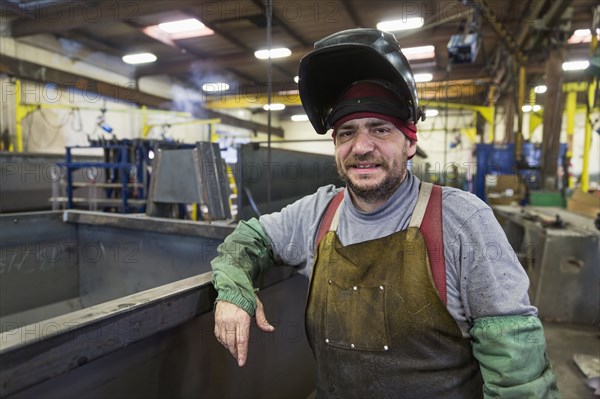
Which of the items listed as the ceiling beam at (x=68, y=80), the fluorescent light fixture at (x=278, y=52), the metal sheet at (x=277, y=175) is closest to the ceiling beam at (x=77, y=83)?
the ceiling beam at (x=68, y=80)

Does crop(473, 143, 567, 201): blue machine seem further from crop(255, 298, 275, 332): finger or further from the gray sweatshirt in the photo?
crop(255, 298, 275, 332): finger

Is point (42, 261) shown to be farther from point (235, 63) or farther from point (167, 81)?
point (167, 81)

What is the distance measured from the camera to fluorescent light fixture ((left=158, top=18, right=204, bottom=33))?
22.6 ft

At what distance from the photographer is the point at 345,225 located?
4.22 feet

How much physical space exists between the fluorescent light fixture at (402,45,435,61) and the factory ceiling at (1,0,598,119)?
12 centimetres

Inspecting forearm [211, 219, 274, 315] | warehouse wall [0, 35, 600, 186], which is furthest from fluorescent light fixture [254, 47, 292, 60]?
forearm [211, 219, 274, 315]

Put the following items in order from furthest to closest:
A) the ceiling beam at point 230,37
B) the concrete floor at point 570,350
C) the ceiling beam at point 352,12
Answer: the ceiling beam at point 230,37 < the ceiling beam at point 352,12 < the concrete floor at point 570,350

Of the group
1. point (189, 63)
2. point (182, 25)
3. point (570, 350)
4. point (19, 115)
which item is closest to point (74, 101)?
point (19, 115)

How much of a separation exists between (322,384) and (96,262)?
7.73 ft

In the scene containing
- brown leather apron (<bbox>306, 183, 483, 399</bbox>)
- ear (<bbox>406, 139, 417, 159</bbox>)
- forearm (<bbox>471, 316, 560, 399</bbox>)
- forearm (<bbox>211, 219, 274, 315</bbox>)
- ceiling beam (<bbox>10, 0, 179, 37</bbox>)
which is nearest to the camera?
forearm (<bbox>471, 316, 560, 399</bbox>)

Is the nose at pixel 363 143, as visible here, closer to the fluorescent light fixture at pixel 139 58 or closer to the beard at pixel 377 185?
the beard at pixel 377 185

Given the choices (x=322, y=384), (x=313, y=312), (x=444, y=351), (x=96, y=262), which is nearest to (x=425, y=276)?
(x=444, y=351)

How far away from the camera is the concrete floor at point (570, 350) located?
2122mm

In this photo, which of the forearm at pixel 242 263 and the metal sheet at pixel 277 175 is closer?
the forearm at pixel 242 263
